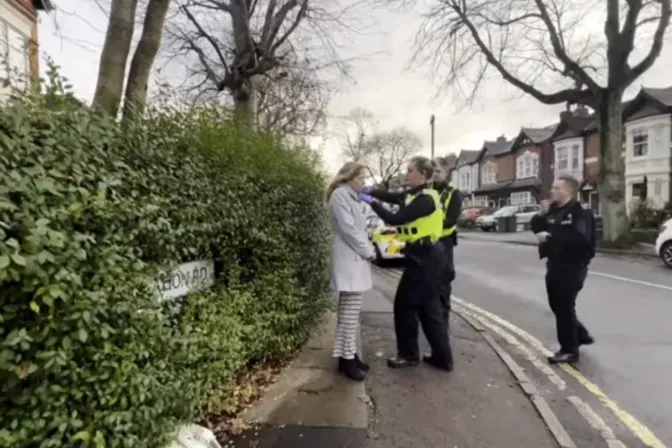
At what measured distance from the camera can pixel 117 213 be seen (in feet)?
7.04

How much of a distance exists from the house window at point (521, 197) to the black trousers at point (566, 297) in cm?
4590

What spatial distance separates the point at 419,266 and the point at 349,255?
73cm

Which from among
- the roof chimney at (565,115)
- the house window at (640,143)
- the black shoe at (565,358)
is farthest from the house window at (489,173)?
the black shoe at (565,358)

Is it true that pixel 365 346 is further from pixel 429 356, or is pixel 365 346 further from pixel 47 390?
pixel 47 390

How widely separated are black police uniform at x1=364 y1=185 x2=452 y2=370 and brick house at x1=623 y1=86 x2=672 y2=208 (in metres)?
31.0

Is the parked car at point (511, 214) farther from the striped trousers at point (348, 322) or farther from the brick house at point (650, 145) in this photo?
the striped trousers at point (348, 322)

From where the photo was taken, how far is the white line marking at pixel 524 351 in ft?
15.3

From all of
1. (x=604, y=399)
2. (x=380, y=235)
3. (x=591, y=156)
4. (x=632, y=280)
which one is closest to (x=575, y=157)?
(x=591, y=156)

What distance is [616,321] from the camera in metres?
6.82

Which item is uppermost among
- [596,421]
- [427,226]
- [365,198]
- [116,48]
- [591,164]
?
[591,164]

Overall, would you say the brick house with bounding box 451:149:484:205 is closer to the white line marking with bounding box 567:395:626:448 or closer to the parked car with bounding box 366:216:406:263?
the parked car with bounding box 366:216:406:263

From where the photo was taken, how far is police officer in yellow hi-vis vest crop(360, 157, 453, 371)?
4.40 meters

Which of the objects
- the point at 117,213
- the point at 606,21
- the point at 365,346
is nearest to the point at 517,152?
the point at 606,21

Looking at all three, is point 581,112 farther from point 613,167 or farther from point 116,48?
point 116,48
